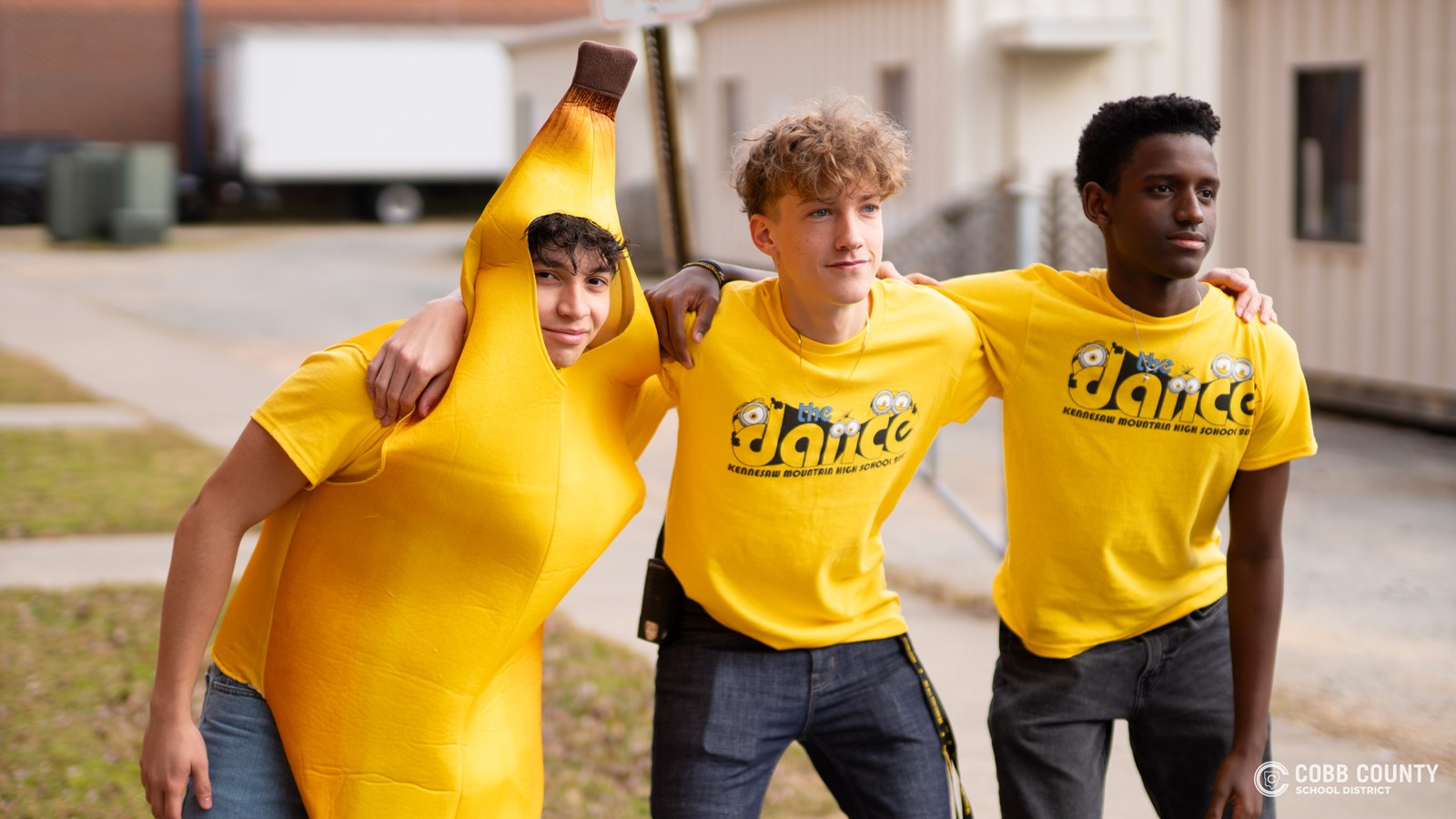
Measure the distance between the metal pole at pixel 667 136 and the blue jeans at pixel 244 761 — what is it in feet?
11.0

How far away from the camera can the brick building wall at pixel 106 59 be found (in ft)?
107

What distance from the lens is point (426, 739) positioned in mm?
2625

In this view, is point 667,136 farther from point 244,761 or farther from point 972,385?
point 244,761

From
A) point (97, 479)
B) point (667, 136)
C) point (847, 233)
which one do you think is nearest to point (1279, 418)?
point (847, 233)

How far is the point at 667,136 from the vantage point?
573 cm

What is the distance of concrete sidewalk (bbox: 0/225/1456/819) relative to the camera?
475cm

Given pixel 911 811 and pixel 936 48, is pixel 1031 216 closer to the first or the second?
pixel 911 811

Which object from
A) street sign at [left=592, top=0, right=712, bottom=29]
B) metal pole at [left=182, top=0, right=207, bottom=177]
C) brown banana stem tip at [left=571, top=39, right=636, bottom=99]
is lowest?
brown banana stem tip at [left=571, top=39, right=636, bottom=99]

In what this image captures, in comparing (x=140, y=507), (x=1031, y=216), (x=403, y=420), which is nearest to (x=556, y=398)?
(x=403, y=420)

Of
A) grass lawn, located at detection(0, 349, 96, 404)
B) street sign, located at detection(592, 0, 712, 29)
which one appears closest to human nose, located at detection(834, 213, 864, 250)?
street sign, located at detection(592, 0, 712, 29)

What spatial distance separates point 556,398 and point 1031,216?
494 centimetres

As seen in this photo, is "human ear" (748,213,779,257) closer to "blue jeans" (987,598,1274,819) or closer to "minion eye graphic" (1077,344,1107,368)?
"minion eye graphic" (1077,344,1107,368)

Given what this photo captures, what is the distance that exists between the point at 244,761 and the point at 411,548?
0.48 metres

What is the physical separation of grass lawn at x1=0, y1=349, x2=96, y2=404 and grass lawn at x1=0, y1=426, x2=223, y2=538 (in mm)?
1373
